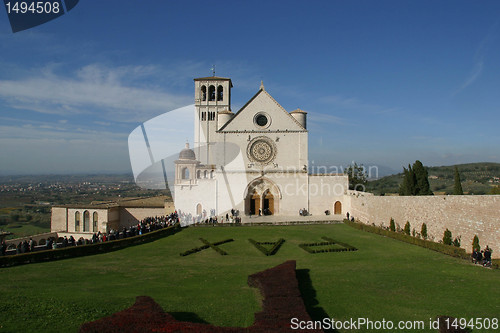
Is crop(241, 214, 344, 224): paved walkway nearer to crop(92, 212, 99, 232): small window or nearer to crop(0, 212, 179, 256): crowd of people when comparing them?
crop(0, 212, 179, 256): crowd of people

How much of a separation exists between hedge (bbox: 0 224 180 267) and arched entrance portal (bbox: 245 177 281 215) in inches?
456

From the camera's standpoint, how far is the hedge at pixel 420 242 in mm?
16391

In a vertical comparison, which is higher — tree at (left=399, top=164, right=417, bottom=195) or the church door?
tree at (left=399, top=164, right=417, bottom=195)

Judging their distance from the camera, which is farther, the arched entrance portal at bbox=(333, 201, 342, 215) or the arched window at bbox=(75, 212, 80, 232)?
the arched entrance portal at bbox=(333, 201, 342, 215)

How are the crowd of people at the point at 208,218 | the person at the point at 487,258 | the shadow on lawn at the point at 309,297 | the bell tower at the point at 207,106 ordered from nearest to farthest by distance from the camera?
the shadow on lawn at the point at 309,297
the person at the point at 487,258
the crowd of people at the point at 208,218
the bell tower at the point at 207,106

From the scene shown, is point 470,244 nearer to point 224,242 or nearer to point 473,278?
point 473,278

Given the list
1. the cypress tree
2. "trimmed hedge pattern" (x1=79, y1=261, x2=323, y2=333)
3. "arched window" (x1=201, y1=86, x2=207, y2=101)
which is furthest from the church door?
"trimmed hedge pattern" (x1=79, y1=261, x2=323, y2=333)

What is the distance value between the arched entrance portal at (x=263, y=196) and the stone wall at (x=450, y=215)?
9353mm

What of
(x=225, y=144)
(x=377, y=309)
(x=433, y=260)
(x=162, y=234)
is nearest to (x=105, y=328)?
(x=377, y=309)

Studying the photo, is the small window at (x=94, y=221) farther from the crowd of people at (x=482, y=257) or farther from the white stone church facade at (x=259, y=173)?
the crowd of people at (x=482, y=257)

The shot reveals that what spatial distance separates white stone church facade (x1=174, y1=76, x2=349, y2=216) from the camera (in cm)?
3253

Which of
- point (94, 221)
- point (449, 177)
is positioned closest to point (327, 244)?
point (94, 221)

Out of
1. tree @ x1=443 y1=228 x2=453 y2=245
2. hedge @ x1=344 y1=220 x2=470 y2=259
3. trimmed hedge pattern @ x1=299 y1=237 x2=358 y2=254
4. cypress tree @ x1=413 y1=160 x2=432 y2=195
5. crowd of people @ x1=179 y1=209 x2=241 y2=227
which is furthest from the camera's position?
crowd of people @ x1=179 y1=209 x2=241 y2=227

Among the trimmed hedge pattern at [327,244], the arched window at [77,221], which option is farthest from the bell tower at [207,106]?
the trimmed hedge pattern at [327,244]
